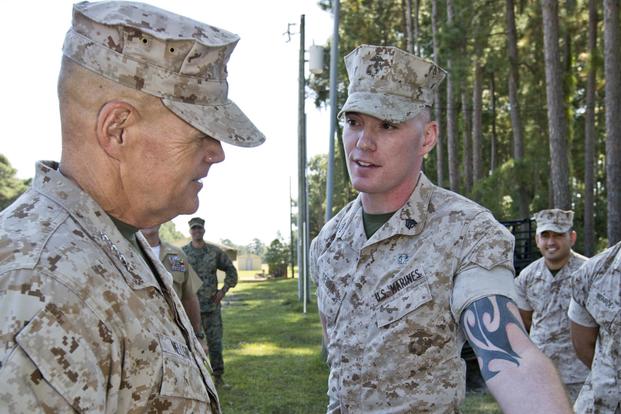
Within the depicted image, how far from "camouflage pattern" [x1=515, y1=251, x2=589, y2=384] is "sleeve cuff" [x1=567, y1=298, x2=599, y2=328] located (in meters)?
2.24

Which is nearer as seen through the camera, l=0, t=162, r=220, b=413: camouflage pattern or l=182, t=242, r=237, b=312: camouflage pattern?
l=0, t=162, r=220, b=413: camouflage pattern

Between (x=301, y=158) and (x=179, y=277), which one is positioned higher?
(x=301, y=158)

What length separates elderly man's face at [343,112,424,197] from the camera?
110 inches

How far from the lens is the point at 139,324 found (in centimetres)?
155

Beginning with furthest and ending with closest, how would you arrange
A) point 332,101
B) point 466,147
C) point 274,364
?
point 466,147, point 274,364, point 332,101

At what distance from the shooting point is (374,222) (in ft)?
9.67

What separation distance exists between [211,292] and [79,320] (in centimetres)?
847

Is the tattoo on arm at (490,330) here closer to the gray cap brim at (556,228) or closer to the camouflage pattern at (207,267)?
the gray cap brim at (556,228)

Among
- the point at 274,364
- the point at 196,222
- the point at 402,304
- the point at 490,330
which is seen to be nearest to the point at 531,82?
the point at 274,364

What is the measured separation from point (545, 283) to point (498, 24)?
18.3 m

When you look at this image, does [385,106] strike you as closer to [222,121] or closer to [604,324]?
[222,121]

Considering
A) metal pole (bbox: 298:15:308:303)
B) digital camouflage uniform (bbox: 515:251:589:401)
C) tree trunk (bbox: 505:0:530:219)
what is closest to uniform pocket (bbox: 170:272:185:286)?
digital camouflage uniform (bbox: 515:251:589:401)

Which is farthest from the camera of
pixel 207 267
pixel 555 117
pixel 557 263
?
pixel 555 117

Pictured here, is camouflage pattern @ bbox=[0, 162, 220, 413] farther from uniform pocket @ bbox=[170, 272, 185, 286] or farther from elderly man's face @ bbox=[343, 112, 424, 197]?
uniform pocket @ bbox=[170, 272, 185, 286]
